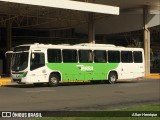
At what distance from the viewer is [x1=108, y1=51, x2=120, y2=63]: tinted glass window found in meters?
33.0

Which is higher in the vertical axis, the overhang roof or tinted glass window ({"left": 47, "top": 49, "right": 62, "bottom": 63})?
the overhang roof

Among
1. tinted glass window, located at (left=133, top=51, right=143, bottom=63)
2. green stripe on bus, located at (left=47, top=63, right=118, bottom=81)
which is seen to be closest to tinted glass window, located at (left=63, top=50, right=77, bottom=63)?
green stripe on bus, located at (left=47, top=63, right=118, bottom=81)

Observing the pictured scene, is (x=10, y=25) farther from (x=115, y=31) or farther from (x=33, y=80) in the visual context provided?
(x=33, y=80)

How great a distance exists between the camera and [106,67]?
107 feet

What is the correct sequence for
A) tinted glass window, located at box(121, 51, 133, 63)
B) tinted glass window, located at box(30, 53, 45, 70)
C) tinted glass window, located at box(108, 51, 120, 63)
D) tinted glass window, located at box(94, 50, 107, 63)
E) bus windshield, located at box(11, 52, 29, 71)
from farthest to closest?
tinted glass window, located at box(121, 51, 133, 63) < tinted glass window, located at box(108, 51, 120, 63) < tinted glass window, located at box(94, 50, 107, 63) < bus windshield, located at box(11, 52, 29, 71) < tinted glass window, located at box(30, 53, 45, 70)

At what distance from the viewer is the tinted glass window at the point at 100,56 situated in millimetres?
32250

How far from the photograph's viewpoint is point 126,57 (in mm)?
34125

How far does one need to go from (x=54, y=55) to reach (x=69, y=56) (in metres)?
1.37

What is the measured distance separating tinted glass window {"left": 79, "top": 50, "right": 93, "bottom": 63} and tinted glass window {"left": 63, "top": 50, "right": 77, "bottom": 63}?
55 cm

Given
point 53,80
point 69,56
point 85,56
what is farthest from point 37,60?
point 85,56

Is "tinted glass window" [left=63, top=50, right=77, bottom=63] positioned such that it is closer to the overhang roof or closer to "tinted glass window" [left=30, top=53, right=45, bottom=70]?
"tinted glass window" [left=30, top=53, right=45, bottom=70]

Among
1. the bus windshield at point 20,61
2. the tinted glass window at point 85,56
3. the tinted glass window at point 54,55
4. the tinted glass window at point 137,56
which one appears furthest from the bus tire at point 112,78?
the bus windshield at point 20,61

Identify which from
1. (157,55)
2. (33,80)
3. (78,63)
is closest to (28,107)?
(33,80)

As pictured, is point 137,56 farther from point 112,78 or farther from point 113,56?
point 112,78
